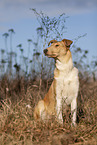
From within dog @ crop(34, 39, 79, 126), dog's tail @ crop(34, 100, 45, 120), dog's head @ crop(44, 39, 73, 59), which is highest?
dog's head @ crop(44, 39, 73, 59)

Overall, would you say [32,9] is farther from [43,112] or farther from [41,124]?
[41,124]

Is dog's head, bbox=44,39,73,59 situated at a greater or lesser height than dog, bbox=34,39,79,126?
greater

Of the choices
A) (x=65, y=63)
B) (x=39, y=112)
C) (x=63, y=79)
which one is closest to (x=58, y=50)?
(x=65, y=63)

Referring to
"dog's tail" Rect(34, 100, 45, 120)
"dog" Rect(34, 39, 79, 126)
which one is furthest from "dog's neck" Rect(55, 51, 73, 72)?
"dog's tail" Rect(34, 100, 45, 120)

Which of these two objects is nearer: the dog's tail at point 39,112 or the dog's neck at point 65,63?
the dog's neck at point 65,63

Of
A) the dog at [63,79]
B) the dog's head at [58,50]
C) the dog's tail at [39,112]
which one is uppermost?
the dog's head at [58,50]

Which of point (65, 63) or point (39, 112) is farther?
point (39, 112)

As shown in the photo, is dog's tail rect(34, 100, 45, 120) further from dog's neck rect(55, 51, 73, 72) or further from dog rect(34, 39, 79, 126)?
dog's neck rect(55, 51, 73, 72)

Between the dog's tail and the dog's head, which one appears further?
the dog's tail

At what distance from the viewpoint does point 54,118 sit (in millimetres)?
4273

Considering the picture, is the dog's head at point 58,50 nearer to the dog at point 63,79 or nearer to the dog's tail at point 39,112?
the dog at point 63,79

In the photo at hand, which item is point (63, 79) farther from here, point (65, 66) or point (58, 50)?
point (58, 50)

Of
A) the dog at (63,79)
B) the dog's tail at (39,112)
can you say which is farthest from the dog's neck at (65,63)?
the dog's tail at (39,112)

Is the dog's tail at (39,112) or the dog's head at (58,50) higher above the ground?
the dog's head at (58,50)
